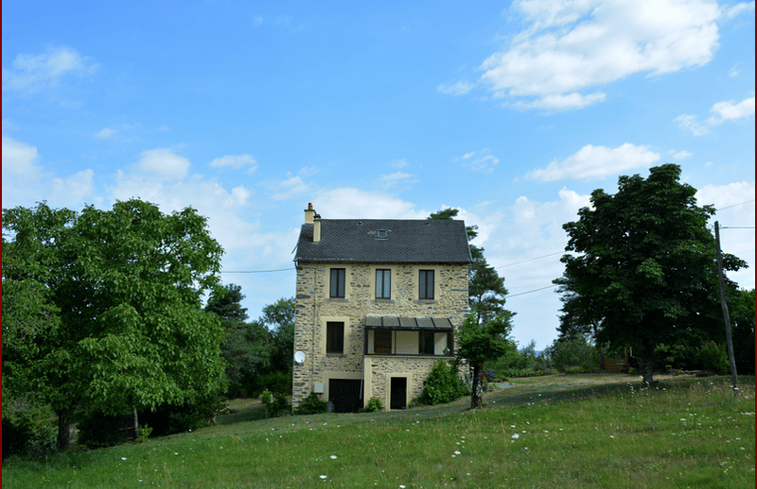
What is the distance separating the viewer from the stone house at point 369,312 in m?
28.8

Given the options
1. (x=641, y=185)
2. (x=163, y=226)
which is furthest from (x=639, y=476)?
(x=641, y=185)

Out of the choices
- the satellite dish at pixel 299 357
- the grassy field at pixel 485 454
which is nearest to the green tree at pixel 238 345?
the satellite dish at pixel 299 357

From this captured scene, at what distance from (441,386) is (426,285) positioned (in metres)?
5.65

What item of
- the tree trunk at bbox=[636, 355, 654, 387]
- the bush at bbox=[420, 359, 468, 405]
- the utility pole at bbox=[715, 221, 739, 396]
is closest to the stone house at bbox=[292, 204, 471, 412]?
the bush at bbox=[420, 359, 468, 405]

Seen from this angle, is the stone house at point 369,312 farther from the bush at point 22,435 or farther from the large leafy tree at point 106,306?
the bush at point 22,435

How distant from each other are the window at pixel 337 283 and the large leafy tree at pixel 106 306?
11.5 meters

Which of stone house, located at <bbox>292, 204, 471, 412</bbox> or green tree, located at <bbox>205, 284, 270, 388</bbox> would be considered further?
green tree, located at <bbox>205, 284, 270, 388</bbox>

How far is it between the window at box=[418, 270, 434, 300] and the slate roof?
84 centimetres

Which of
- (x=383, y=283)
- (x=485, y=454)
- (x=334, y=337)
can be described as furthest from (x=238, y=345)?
(x=485, y=454)

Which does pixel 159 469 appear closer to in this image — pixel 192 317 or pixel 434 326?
pixel 192 317

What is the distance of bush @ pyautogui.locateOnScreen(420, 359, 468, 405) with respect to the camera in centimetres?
2700

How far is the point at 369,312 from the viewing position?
Result: 29453mm

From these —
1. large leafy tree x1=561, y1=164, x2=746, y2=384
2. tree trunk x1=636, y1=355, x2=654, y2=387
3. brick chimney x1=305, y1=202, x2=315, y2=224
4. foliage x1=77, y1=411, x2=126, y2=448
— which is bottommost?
foliage x1=77, y1=411, x2=126, y2=448

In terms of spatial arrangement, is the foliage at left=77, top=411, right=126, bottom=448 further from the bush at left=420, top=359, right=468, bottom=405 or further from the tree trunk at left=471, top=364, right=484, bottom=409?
the tree trunk at left=471, top=364, right=484, bottom=409
